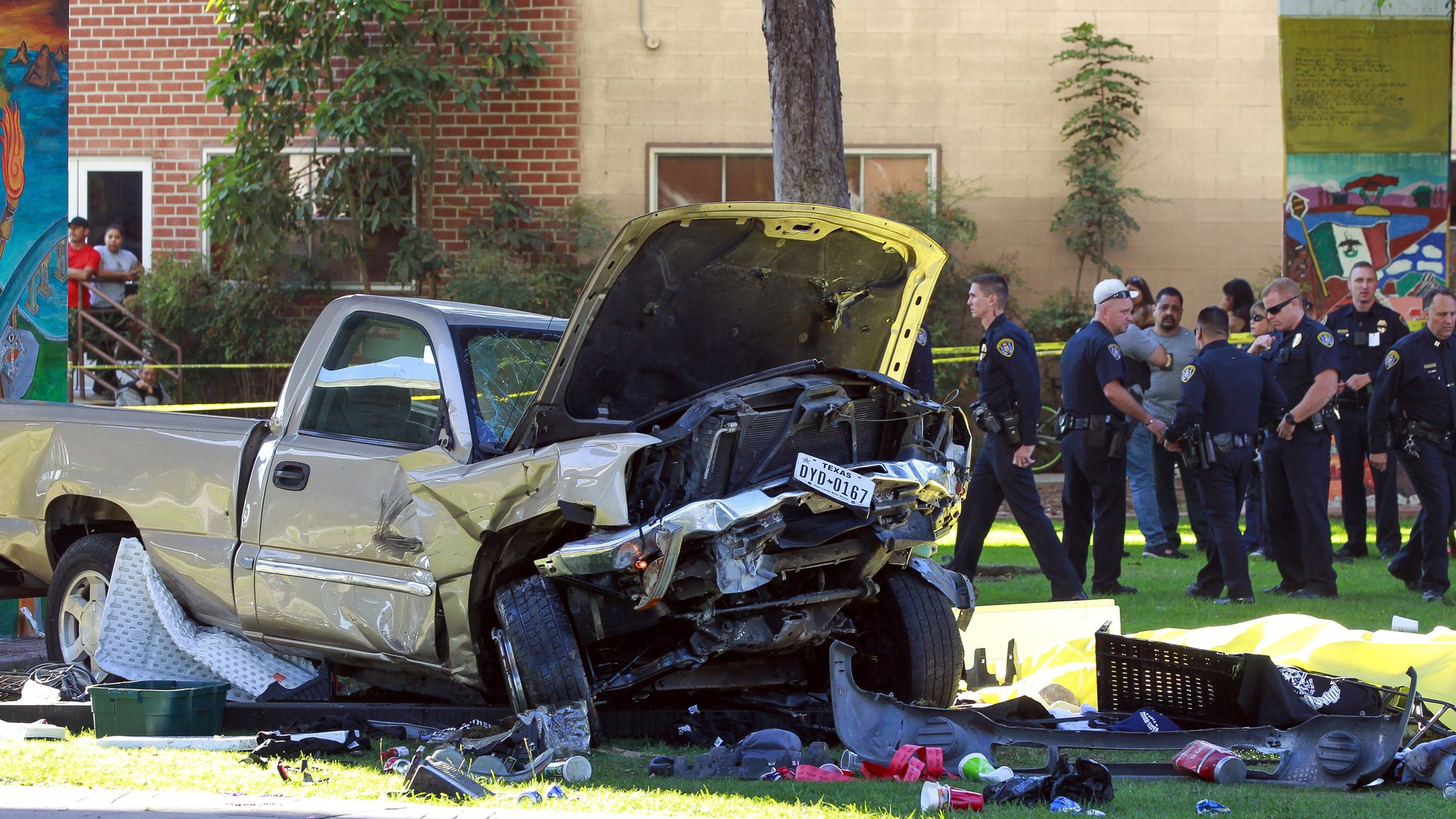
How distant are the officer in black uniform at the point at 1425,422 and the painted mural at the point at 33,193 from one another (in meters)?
8.75

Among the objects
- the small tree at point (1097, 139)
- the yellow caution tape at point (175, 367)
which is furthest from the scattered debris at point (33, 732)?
the small tree at point (1097, 139)

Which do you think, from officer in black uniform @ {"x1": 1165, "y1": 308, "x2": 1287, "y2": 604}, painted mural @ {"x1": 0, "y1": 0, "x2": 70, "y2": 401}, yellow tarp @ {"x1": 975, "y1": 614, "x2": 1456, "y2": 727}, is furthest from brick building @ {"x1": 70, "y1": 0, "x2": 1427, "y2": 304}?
yellow tarp @ {"x1": 975, "y1": 614, "x2": 1456, "y2": 727}

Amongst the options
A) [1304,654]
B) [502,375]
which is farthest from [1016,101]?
[502,375]

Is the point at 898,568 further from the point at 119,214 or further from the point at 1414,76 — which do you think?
the point at 119,214

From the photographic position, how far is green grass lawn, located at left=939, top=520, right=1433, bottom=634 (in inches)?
352

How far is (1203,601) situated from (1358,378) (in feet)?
10.00

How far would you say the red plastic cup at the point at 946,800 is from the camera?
468 cm

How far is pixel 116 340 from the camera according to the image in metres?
17.5

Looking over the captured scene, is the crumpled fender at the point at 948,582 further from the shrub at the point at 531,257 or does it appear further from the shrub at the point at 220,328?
the shrub at the point at 220,328

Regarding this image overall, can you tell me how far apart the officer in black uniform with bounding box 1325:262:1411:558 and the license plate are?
758 cm

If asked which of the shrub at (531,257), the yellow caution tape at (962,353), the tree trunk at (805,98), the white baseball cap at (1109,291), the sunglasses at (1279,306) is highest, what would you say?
the tree trunk at (805,98)

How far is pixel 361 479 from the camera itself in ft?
20.0

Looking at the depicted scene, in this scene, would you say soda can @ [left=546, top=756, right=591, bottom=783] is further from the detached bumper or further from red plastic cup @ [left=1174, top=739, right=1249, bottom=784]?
red plastic cup @ [left=1174, top=739, right=1249, bottom=784]

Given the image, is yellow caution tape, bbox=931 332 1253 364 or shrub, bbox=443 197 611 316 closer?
shrub, bbox=443 197 611 316
